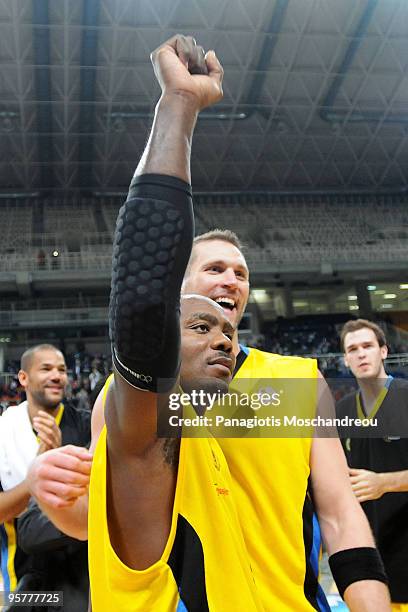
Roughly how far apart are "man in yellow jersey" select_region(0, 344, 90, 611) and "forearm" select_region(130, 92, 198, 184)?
1891 mm

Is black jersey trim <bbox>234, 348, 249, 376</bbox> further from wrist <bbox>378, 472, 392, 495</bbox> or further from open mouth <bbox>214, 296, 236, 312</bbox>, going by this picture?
wrist <bbox>378, 472, 392, 495</bbox>

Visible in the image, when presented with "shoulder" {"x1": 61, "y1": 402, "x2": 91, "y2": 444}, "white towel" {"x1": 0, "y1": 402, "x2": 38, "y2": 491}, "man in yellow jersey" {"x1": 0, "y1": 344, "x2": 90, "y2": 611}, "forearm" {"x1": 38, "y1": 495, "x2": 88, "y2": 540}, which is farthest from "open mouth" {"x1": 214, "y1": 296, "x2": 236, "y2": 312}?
"shoulder" {"x1": 61, "y1": 402, "x2": 91, "y2": 444}

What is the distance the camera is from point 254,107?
25.3 metres

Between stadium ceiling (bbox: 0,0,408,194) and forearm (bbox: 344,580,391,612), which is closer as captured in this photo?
forearm (bbox: 344,580,391,612)

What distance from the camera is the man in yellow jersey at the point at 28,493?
9.06 ft

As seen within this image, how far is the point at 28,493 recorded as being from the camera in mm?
2732

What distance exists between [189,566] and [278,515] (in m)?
0.40

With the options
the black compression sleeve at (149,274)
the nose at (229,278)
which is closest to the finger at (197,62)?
the black compression sleeve at (149,274)

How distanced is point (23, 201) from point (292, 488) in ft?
105

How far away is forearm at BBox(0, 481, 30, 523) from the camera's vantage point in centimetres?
278

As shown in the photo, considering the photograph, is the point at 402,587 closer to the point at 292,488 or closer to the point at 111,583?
the point at 292,488

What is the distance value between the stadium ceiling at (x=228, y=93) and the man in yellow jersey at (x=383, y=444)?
61.4 feet

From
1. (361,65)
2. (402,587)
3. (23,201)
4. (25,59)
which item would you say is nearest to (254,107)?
(361,65)

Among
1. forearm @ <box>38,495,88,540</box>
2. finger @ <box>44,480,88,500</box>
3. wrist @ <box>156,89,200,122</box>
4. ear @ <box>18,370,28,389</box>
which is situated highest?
ear @ <box>18,370,28,389</box>
